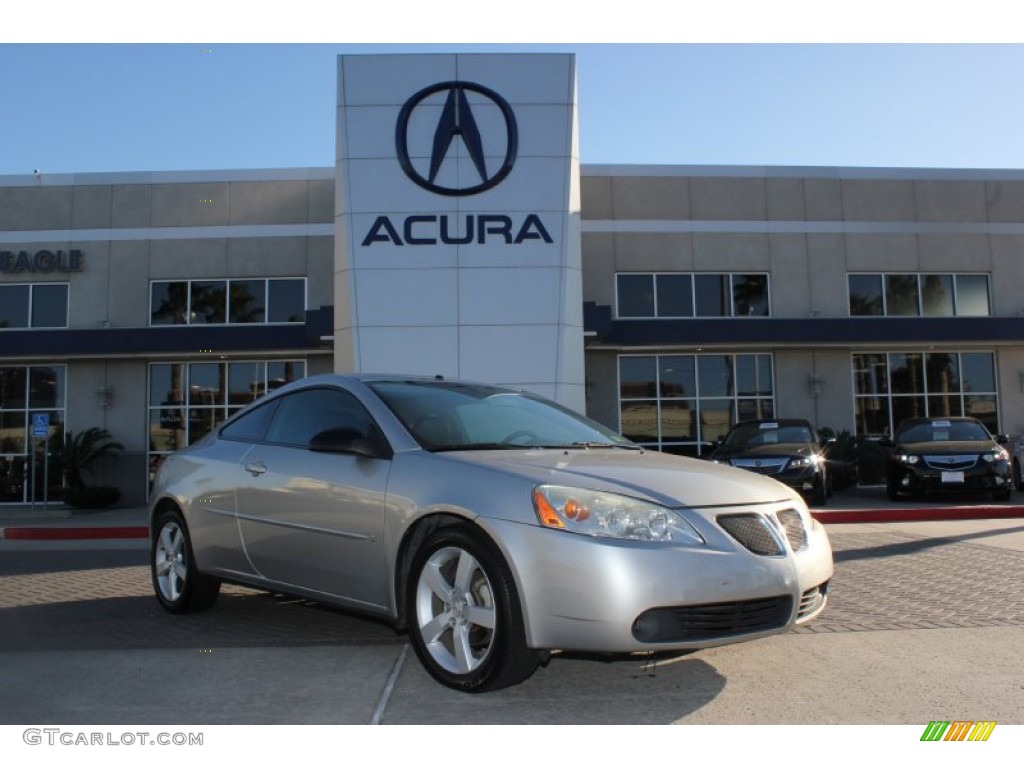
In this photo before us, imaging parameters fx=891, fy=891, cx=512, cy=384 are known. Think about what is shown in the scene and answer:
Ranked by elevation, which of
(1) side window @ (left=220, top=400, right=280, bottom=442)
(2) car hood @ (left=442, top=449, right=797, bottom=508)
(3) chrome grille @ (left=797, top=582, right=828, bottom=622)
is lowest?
(3) chrome grille @ (left=797, top=582, right=828, bottom=622)

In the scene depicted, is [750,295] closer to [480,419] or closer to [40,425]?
[40,425]

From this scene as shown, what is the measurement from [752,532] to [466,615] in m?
1.30

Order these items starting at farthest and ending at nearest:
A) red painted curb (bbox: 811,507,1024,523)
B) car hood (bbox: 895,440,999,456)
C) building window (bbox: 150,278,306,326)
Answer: building window (bbox: 150,278,306,326) < car hood (bbox: 895,440,999,456) < red painted curb (bbox: 811,507,1024,523)

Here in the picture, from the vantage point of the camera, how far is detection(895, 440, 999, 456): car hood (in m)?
13.9

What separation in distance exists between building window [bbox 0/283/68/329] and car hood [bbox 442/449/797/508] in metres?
19.5

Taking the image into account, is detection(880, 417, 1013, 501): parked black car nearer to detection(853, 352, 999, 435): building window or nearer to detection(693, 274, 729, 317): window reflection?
detection(853, 352, 999, 435): building window

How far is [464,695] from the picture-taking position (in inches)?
152

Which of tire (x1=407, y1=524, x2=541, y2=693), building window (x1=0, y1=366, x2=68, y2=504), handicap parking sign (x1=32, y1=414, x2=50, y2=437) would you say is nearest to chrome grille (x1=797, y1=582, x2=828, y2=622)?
tire (x1=407, y1=524, x2=541, y2=693)

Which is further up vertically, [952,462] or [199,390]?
[199,390]

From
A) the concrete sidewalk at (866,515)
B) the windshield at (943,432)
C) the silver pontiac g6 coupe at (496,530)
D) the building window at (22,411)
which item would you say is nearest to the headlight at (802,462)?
the concrete sidewalk at (866,515)

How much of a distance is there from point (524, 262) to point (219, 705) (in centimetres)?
1229

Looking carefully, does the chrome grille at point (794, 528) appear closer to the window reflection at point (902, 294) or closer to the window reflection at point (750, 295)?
the window reflection at point (750, 295)

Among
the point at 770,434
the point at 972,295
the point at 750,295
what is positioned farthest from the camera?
the point at 972,295
